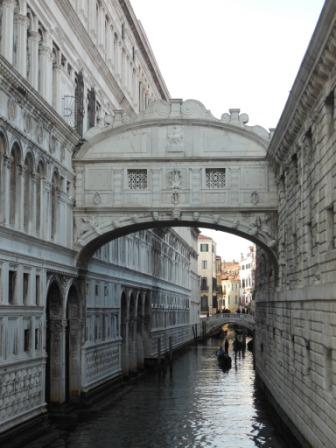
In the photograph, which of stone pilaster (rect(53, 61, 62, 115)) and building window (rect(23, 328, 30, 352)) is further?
stone pilaster (rect(53, 61, 62, 115))

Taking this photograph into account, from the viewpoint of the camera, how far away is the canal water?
71.9 ft

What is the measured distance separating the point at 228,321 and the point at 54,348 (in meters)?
62.3

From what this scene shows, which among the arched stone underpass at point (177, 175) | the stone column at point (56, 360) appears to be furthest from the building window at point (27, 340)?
the arched stone underpass at point (177, 175)

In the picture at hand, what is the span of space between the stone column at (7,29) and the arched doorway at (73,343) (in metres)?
9.44

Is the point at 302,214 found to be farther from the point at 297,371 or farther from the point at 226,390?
the point at 226,390

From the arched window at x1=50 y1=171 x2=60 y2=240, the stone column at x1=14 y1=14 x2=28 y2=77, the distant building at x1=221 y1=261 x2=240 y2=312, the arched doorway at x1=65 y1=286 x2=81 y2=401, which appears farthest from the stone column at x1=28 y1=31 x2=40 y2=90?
the distant building at x1=221 y1=261 x2=240 y2=312

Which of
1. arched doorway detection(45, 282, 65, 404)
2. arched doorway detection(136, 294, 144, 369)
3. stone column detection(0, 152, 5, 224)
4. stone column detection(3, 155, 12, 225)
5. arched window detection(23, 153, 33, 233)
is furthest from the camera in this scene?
arched doorway detection(136, 294, 144, 369)

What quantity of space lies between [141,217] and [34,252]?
16.2 feet

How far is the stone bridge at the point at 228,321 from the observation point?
3295 inches

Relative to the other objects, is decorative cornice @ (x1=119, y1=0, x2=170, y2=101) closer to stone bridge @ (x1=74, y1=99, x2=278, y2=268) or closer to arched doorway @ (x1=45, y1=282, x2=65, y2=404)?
stone bridge @ (x1=74, y1=99, x2=278, y2=268)

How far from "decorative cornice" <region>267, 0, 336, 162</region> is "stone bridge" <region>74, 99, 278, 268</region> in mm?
2898

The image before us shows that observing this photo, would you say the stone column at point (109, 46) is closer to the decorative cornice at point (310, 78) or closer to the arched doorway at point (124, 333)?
the arched doorway at point (124, 333)

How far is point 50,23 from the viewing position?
24.3 meters

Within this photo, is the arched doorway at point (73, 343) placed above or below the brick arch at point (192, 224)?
below
